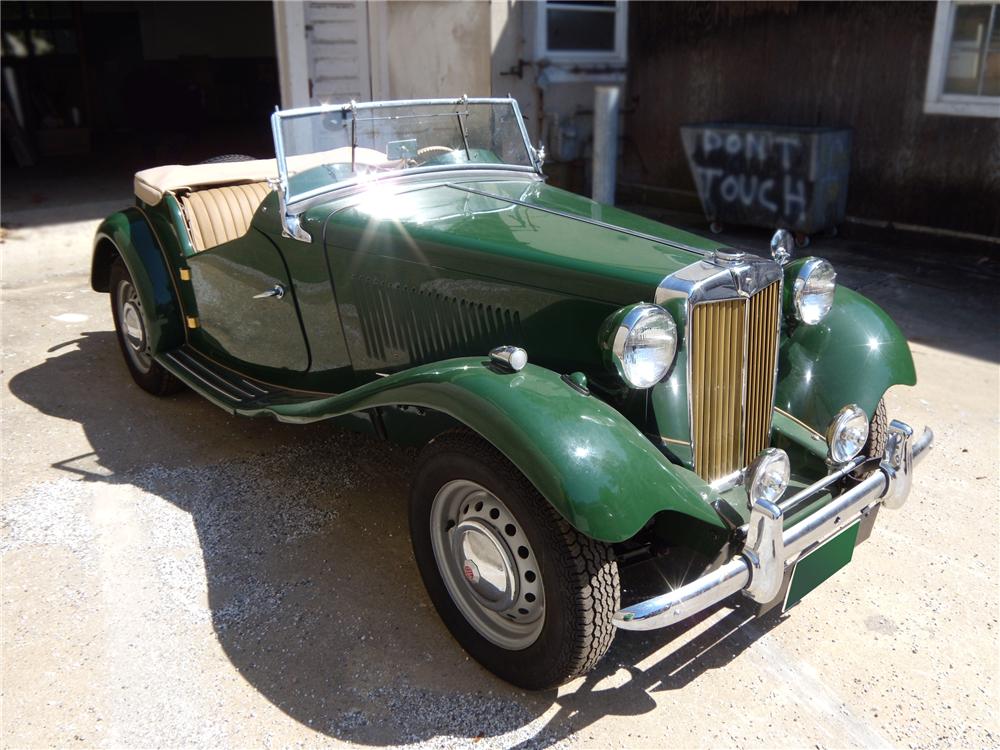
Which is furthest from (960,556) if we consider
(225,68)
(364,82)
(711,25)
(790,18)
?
(225,68)

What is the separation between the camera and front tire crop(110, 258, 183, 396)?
463 centimetres

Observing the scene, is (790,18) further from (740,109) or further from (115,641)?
(115,641)

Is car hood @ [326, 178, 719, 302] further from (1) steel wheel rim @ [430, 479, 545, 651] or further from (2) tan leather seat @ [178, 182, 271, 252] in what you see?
(2) tan leather seat @ [178, 182, 271, 252]

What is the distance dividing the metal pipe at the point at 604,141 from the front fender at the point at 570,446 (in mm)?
6946

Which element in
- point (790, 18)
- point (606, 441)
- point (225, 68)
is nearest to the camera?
point (606, 441)

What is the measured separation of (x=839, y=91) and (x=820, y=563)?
7.28 meters

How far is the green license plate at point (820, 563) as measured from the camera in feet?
8.39

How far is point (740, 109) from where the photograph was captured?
9.45 meters

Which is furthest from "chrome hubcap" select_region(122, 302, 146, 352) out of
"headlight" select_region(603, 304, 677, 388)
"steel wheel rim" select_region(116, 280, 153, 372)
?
"headlight" select_region(603, 304, 677, 388)

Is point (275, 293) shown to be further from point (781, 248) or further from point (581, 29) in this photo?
point (581, 29)

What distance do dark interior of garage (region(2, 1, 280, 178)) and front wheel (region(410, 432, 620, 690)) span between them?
1093 cm

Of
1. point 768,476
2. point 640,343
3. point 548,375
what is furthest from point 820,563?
point 548,375

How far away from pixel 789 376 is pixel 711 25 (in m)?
7.46

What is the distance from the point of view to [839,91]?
337 inches
